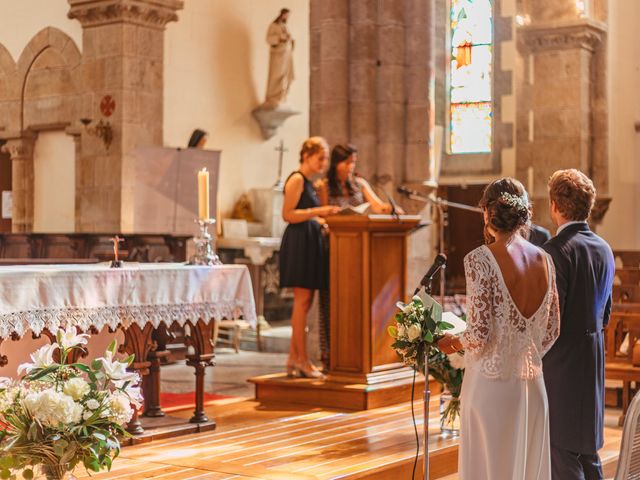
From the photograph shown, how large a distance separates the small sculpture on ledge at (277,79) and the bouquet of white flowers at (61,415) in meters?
12.2

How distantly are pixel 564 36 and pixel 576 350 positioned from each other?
10.1 metres

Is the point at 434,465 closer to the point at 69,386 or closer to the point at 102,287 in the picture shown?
the point at 102,287

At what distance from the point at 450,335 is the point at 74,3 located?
395 inches

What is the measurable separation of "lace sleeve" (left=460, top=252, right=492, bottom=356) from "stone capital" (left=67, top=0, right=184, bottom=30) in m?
9.66

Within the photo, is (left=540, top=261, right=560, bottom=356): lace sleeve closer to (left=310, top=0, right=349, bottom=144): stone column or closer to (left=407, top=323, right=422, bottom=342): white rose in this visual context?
(left=407, top=323, right=422, bottom=342): white rose

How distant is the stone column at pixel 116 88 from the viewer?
1325 centimetres

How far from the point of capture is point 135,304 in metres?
6.11

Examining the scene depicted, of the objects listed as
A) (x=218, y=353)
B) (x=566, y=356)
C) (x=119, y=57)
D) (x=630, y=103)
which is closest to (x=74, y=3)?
(x=119, y=57)

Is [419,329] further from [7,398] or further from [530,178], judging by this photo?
[530,178]

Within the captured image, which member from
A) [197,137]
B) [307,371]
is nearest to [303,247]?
[307,371]

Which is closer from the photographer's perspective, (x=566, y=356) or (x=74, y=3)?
(x=566, y=356)

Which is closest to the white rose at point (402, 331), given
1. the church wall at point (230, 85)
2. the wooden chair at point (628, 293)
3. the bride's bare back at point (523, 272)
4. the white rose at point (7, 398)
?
the bride's bare back at point (523, 272)

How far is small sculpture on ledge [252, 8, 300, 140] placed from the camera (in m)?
15.4

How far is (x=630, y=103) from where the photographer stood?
1540 centimetres
